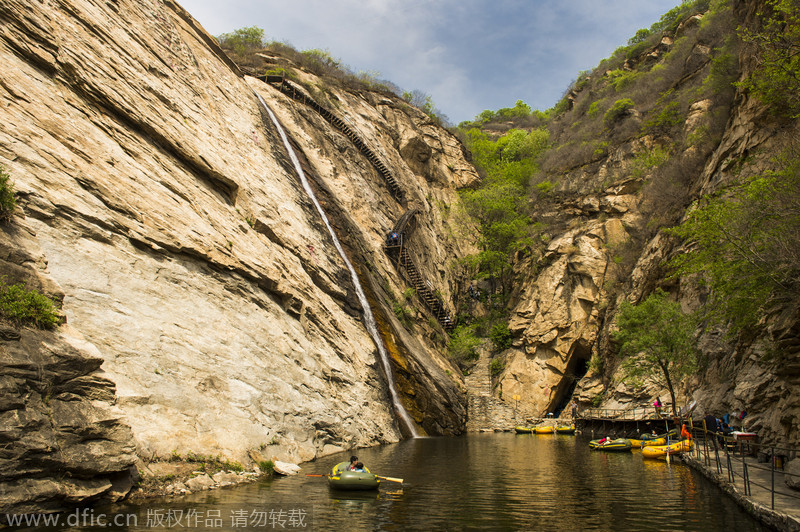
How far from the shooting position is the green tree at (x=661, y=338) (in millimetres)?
22891

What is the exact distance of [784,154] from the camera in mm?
14797

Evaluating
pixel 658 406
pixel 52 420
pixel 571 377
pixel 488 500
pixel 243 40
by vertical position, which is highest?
pixel 243 40

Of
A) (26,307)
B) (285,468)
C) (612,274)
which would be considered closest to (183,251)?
(26,307)

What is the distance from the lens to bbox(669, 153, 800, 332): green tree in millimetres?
12102

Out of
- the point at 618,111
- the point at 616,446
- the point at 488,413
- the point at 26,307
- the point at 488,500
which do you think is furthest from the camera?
the point at 618,111

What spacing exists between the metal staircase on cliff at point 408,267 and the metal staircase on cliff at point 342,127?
5283mm

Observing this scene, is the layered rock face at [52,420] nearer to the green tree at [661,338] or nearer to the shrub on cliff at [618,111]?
the green tree at [661,338]

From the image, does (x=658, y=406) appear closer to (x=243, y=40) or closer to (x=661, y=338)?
(x=661, y=338)

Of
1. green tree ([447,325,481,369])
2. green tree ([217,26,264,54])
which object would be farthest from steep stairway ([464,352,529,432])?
green tree ([217,26,264,54])

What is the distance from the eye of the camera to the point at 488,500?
10984 mm

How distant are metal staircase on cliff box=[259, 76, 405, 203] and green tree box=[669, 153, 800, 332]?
31642mm

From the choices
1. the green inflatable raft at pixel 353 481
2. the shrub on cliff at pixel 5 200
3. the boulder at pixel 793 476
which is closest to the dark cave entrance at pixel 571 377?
the boulder at pixel 793 476

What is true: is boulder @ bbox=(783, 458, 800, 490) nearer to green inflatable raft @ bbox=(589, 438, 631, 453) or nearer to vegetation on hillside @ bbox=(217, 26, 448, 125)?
green inflatable raft @ bbox=(589, 438, 631, 453)

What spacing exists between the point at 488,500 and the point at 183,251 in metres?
12.0
